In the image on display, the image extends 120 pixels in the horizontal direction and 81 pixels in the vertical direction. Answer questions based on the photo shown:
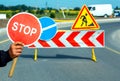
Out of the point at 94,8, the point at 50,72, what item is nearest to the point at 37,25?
the point at 50,72

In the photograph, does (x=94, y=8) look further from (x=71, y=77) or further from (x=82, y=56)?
(x=71, y=77)

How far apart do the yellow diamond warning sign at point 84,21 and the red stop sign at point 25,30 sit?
9473mm

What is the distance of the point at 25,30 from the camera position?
5543mm

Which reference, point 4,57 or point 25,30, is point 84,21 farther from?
point 4,57

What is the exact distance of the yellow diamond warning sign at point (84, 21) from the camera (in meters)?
15.3

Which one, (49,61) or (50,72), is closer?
(50,72)

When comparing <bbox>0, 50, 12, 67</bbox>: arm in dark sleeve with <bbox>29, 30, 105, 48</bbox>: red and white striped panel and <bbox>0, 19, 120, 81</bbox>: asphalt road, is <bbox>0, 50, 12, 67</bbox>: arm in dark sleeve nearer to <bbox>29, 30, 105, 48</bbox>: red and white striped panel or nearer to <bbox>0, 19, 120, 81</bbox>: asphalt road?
<bbox>0, 19, 120, 81</bbox>: asphalt road

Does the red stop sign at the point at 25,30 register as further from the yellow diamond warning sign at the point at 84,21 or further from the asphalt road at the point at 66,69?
the yellow diamond warning sign at the point at 84,21

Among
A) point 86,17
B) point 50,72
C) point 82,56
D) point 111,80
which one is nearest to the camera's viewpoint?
point 111,80

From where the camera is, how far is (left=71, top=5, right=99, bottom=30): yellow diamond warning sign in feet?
50.2

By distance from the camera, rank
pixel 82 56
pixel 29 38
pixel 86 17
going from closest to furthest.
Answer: pixel 29 38 → pixel 86 17 → pixel 82 56

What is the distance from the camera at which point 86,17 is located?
15.4 meters

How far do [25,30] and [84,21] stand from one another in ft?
32.5

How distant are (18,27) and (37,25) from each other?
245 mm
